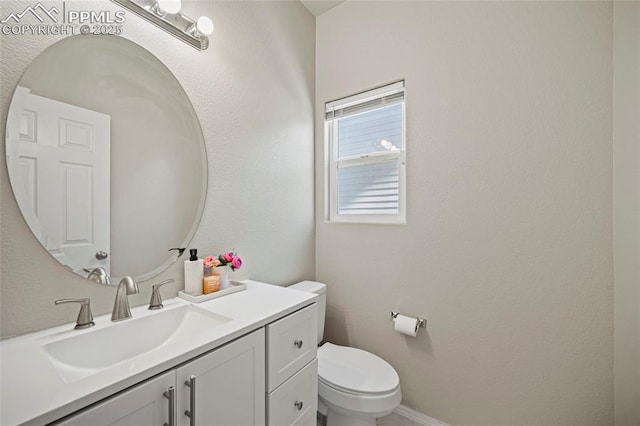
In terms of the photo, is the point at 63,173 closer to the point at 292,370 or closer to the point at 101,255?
the point at 101,255

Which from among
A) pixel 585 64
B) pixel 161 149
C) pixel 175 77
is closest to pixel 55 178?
pixel 161 149

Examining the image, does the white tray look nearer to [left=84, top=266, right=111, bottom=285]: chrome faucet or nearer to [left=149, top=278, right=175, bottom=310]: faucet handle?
[left=149, top=278, right=175, bottom=310]: faucet handle

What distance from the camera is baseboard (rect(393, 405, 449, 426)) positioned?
5.04ft

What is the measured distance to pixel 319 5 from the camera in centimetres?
190

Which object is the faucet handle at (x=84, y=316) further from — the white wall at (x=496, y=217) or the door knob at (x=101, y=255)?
the white wall at (x=496, y=217)

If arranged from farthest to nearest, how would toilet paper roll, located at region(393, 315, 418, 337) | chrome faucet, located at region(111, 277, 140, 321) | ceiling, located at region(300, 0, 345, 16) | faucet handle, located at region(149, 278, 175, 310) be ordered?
ceiling, located at region(300, 0, 345, 16) < toilet paper roll, located at region(393, 315, 418, 337) < faucet handle, located at region(149, 278, 175, 310) < chrome faucet, located at region(111, 277, 140, 321)

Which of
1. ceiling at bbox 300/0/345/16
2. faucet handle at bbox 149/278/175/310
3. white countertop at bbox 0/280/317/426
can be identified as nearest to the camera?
white countertop at bbox 0/280/317/426

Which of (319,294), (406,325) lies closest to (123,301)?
(319,294)

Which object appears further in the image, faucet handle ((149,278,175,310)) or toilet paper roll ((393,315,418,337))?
toilet paper roll ((393,315,418,337))

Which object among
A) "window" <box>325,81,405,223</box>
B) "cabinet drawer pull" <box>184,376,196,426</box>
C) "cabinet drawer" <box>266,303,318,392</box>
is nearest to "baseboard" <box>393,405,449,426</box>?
"cabinet drawer" <box>266,303,318,392</box>

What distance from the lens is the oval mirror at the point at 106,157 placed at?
827 millimetres

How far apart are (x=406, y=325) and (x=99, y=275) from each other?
150cm

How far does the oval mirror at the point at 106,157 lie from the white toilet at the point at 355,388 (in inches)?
39.3

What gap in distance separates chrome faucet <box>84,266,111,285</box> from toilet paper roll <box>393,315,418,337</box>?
4.76ft
